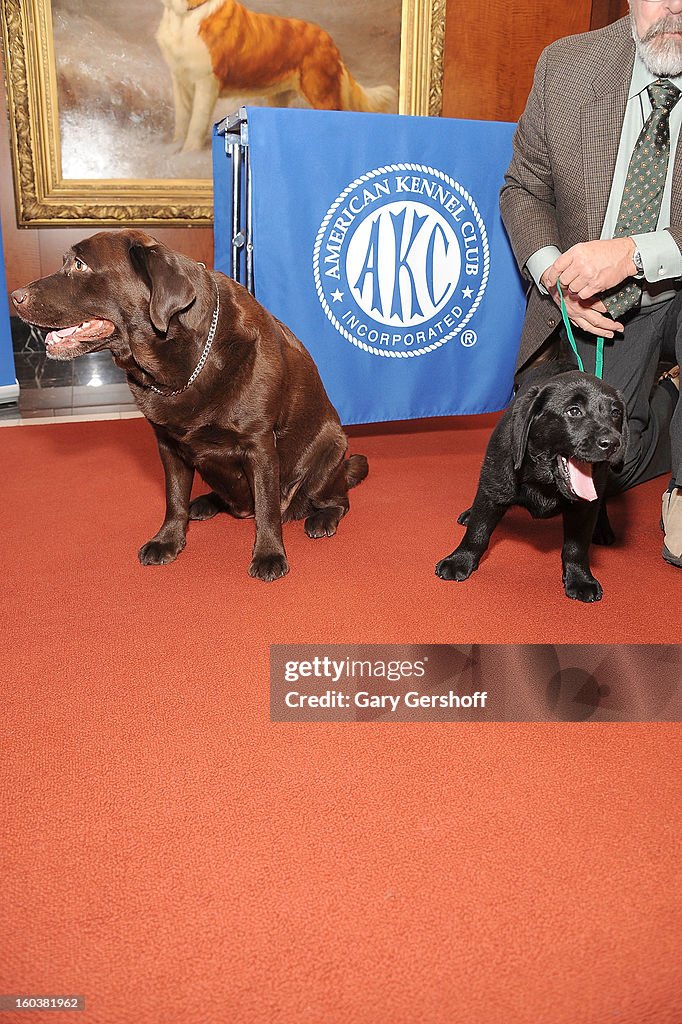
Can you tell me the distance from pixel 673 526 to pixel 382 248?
4.14 feet

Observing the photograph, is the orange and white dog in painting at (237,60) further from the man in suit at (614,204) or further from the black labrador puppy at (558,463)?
the black labrador puppy at (558,463)

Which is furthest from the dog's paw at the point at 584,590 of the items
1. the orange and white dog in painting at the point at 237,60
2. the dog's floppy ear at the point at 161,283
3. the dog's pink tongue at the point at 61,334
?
the orange and white dog in painting at the point at 237,60

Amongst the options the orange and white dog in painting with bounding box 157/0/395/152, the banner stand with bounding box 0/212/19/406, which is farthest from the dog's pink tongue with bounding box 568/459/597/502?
the orange and white dog in painting with bounding box 157/0/395/152

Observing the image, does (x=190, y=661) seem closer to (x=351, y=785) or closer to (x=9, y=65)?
(x=351, y=785)

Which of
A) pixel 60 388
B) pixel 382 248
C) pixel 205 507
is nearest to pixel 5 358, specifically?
pixel 60 388

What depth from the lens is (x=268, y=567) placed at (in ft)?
7.02

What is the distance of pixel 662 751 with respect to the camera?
1.49m

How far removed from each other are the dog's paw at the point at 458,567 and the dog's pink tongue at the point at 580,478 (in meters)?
0.39

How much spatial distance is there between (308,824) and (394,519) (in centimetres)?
132

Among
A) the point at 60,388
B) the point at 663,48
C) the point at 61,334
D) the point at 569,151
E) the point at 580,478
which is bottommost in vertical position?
the point at 60,388

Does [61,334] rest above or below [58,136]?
below

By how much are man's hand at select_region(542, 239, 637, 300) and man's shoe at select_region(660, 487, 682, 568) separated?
0.57 metres

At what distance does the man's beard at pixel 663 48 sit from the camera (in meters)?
2.16

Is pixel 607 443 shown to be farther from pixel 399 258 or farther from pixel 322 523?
pixel 399 258
